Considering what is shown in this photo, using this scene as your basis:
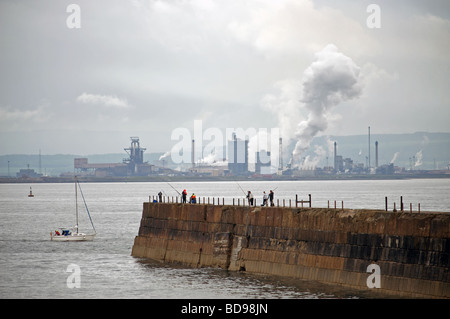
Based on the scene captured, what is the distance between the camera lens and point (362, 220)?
3812 cm

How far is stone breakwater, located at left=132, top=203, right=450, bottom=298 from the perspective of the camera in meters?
34.4

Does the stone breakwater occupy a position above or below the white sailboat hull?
above

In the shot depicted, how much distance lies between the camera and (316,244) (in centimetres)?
4059

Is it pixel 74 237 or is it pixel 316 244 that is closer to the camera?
pixel 316 244

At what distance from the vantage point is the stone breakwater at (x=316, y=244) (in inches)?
1356

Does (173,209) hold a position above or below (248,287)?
above

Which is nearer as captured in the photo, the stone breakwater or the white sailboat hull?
the stone breakwater

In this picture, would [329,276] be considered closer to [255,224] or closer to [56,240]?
Answer: [255,224]

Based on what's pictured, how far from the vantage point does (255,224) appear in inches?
1780
